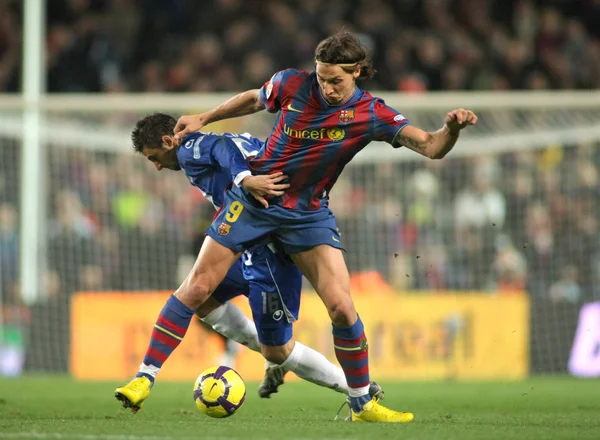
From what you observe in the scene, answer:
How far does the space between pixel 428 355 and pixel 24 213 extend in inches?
190

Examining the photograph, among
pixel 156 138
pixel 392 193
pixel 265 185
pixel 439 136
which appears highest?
pixel 392 193

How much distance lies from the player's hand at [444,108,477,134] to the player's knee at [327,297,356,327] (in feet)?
3.77

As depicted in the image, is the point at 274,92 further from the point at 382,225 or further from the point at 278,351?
the point at 382,225

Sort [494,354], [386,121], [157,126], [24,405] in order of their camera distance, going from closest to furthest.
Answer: [386,121], [157,126], [24,405], [494,354]

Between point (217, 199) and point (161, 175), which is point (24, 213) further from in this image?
point (217, 199)

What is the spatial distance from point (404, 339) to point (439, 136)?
241 inches

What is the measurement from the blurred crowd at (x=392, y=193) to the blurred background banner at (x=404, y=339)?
0.49 metres

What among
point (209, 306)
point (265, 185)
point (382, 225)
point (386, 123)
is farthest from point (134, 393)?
point (382, 225)

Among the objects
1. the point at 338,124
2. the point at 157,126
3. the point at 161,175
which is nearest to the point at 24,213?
the point at 161,175

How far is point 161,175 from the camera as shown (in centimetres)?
1381

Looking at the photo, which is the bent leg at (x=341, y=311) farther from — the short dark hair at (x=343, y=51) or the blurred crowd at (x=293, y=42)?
the blurred crowd at (x=293, y=42)

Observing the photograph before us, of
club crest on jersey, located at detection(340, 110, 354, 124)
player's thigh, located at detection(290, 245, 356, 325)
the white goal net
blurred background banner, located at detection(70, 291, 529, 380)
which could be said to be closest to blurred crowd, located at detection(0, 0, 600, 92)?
the white goal net

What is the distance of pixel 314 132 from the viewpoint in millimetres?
6453

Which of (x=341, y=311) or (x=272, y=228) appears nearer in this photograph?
(x=341, y=311)
